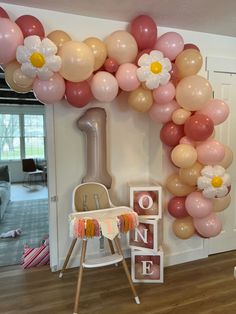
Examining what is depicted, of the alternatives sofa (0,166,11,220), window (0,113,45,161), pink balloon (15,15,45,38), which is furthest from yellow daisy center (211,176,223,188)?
window (0,113,45,161)

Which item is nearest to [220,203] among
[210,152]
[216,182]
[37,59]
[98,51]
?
[216,182]

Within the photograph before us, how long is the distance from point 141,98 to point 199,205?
105 cm

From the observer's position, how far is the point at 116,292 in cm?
224

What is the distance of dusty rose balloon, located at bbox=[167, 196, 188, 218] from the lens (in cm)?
242

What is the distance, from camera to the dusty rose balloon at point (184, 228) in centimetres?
247

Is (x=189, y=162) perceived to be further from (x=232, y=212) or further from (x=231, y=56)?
(x=231, y=56)

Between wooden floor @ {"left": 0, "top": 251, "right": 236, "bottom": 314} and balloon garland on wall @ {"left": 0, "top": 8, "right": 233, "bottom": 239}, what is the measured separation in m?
0.49

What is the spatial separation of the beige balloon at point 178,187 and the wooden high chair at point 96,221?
50cm

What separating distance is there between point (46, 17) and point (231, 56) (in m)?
2.00

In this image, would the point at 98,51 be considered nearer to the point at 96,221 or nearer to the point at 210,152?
the point at 210,152

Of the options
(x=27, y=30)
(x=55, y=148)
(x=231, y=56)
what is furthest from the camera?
(x=231, y=56)

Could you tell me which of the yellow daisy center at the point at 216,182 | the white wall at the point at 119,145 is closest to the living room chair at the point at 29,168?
the white wall at the point at 119,145

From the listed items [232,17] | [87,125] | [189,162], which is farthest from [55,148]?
[232,17]

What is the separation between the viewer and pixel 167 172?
259 cm
